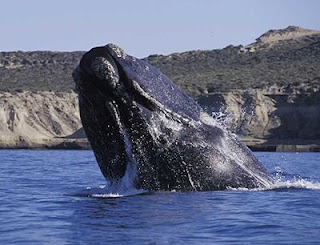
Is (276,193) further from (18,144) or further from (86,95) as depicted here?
(18,144)

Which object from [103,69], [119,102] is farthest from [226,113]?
[103,69]

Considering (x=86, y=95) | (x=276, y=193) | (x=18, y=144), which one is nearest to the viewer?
(x=86, y=95)

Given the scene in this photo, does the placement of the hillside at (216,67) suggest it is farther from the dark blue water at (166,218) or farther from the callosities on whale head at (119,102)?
the callosities on whale head at (119,102)

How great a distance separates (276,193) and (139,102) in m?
2.25

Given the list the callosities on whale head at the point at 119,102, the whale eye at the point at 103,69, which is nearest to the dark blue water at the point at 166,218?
the callosities on whale head at the point at 119,102

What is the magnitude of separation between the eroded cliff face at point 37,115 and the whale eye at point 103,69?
4993 cm

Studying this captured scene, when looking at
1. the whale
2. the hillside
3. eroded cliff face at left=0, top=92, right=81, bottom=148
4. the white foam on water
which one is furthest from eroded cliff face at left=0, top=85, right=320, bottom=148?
the whale

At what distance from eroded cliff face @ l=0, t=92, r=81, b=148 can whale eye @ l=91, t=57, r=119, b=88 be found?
49.9m

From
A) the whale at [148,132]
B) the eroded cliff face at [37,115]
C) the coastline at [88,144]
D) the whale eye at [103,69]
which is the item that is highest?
the whale eye at [103,69]

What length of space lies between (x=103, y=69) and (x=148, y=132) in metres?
0.92

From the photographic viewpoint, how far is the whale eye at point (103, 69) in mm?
9000

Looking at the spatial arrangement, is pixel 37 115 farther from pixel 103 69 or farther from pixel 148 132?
pixel 103 69

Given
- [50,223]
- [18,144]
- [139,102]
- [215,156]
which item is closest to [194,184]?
[215,156]

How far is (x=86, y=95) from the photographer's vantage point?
9188 millimetres
